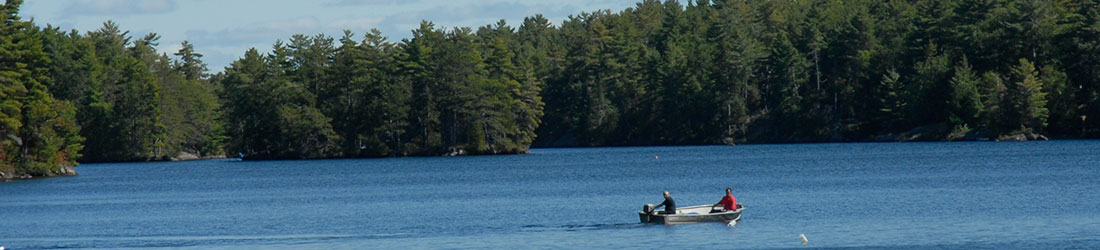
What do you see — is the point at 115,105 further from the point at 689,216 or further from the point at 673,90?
the point at 689,216

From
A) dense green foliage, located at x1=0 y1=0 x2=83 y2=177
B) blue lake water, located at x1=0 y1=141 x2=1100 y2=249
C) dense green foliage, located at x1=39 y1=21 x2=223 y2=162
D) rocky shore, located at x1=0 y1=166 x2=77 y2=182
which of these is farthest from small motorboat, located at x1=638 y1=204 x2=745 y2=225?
dense green foliage, located at x1=39 y1=21 x2=223 y2=162

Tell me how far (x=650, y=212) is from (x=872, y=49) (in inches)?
4753

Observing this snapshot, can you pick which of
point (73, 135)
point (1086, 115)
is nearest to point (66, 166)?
point (73, 135)

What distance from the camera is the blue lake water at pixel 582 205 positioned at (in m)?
44.4

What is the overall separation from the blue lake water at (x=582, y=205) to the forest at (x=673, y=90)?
31.3 m

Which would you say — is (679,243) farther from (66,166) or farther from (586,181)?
(66,166)

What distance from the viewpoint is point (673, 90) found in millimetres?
178875

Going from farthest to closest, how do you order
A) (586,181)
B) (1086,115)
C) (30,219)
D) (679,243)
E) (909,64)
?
(909,64) < (1086,115) < (586,181) < (30,219) < (679,243)

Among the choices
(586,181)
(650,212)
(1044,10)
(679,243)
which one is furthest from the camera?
(1044,10)

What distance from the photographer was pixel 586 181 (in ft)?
269

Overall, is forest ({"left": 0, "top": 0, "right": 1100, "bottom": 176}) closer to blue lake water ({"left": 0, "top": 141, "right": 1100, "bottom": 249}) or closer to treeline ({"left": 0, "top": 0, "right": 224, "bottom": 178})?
treeline ({"left": 0, "top": 0, "right": 224, "bottom": 178})

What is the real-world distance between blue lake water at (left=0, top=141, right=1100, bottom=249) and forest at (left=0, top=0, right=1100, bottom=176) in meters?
31.3

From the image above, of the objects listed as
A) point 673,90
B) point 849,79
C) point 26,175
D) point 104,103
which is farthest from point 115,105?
point 849,79

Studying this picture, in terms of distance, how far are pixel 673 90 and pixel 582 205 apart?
119911 mm
